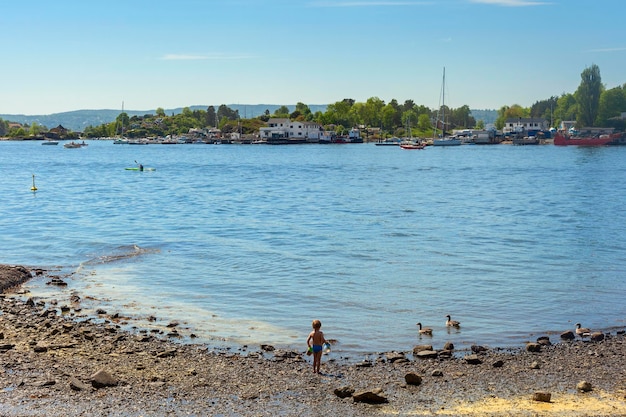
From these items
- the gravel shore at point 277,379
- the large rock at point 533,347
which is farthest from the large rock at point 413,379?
the large rock at point 533,347

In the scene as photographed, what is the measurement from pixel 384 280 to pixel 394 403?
1549 centimetres

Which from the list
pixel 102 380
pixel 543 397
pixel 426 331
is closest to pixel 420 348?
pixel 426 331

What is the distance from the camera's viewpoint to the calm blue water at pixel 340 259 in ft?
80.4

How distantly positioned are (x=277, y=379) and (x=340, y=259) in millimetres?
19203

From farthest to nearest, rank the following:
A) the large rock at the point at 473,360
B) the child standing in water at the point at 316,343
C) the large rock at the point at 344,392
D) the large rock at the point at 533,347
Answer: the large rock at the point at 533,347
the large rock at the point at 473,360
the child standing in water at the point at 316,343
the large rock at the point at 344,392

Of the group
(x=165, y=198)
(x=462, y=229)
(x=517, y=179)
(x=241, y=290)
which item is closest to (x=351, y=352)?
(x=241, y=290)

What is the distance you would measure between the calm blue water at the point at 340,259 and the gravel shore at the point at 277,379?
1.86m

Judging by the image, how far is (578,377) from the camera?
57.6ft

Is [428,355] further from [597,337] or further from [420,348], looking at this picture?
[597,337]

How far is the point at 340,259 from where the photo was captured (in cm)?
3653

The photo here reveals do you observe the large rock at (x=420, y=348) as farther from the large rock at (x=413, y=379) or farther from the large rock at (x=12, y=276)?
the large rock at (x=12, y=276)

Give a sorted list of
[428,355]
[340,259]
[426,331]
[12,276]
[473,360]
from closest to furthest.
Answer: [473,360] < [428,355] < [426,331] < [12,276] < [340,259]

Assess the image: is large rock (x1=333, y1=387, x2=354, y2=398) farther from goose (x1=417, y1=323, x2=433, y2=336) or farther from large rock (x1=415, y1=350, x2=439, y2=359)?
goose (x1=417, y1=323, x2=433, y2=336)

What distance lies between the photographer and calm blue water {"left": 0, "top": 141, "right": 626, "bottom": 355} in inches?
965
